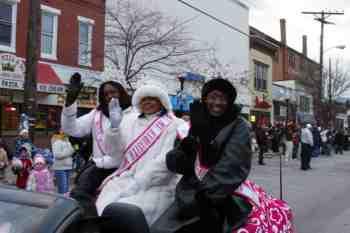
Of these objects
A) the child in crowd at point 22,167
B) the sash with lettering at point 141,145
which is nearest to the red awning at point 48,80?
the child in crowd at point 22,167

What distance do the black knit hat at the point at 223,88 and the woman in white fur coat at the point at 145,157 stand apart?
14.5 inches

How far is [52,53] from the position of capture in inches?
849

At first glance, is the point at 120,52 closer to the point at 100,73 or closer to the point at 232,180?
the point at 100,73

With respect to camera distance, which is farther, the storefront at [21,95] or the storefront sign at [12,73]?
the storefront at [21,95]

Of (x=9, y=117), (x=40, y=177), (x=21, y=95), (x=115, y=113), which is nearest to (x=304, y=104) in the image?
(x=21, y=95)

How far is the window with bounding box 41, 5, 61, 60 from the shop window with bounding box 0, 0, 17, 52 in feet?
4.51

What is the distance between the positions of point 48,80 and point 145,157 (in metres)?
17.0

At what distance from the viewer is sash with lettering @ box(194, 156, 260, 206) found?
3738 millimetres

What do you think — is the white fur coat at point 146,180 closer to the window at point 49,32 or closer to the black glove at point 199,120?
the black glove at point 199,120

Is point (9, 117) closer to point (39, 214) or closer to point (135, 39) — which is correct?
point (135, 39)

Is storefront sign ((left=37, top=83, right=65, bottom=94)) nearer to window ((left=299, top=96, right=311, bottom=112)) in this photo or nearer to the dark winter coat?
the dark winter coat

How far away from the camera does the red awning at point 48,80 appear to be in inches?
784

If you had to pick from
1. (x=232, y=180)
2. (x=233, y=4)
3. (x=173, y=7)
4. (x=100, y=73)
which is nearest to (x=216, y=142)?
(x=232, y=180)

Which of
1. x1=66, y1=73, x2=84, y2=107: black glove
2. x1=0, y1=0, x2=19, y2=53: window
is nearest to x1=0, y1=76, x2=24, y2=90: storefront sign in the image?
x1=0, y1=0, x2=19, y2=53: window
